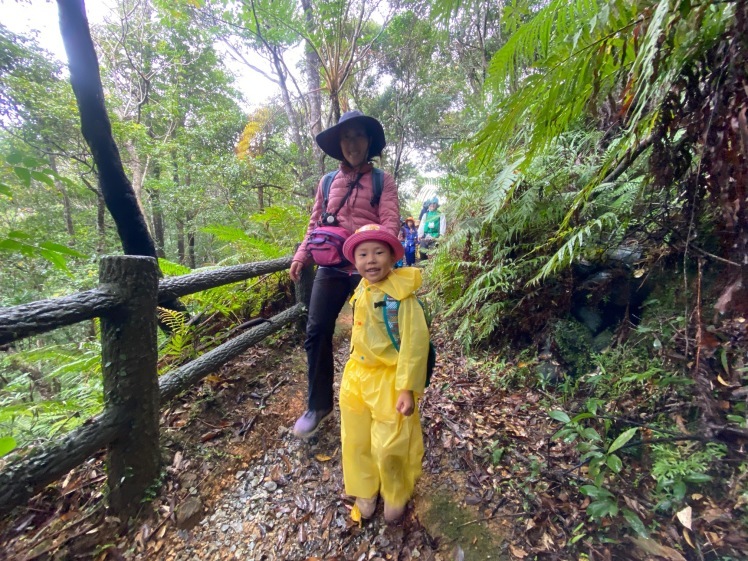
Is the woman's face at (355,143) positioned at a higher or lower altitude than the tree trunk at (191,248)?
higher

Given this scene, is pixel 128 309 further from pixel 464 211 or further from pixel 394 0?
pixel 394 0

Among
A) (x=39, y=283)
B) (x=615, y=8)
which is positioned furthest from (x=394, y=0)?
(x=39, y=283)

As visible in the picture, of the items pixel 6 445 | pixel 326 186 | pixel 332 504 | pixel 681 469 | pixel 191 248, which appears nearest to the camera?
pixel 6 445

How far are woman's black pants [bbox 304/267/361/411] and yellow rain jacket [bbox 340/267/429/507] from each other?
50 centimetres

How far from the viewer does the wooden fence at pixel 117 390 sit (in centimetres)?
128

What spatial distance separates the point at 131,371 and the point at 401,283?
1414 mm

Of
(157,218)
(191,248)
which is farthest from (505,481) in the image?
(191,248)

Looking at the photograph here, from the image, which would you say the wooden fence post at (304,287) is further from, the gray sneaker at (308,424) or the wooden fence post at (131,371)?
the wooden fence post at (131,371)

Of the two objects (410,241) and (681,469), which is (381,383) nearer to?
(681,469)

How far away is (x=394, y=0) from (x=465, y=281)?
22.9ft

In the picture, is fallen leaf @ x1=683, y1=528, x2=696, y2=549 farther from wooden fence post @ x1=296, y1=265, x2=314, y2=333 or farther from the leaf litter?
wooden fence post @ x1=296, y1=265, x2=314, y2=333

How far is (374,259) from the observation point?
5.32 feet

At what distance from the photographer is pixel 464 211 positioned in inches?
148

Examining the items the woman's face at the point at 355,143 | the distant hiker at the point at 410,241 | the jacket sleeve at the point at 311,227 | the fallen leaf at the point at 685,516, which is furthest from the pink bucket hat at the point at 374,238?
the distant hiker at the point at 410,241
